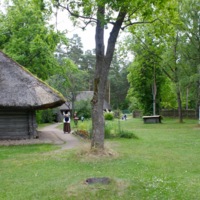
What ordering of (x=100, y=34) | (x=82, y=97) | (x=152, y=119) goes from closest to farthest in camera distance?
(x=100, y=34), (x=152, y=119), (x=82, y=97)

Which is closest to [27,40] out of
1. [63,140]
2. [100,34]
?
[63,140]

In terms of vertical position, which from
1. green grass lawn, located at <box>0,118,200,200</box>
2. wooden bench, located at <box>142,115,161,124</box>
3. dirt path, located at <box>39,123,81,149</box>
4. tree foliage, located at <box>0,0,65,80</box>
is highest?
tree foliage, located at <box>0,0,65,80</box>

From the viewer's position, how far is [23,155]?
40.8ft

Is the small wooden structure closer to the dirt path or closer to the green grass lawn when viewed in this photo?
the dirt path

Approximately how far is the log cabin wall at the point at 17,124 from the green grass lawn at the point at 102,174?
320cm

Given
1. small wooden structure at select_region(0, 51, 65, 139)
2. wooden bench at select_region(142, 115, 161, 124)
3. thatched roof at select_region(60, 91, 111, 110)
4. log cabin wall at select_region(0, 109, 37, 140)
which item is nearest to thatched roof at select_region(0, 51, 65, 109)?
small wooden structure at select_region(0, 51, 65, 139)

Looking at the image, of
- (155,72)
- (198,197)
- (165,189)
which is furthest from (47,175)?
(155,72)

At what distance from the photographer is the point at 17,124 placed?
680 inches

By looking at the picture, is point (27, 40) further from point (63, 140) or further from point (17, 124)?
point (63, 140)

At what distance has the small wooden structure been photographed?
16078 mm

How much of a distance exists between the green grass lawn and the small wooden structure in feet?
9.83

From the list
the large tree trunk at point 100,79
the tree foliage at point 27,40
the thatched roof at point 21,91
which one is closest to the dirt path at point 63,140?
the thatched roof at point 21,91

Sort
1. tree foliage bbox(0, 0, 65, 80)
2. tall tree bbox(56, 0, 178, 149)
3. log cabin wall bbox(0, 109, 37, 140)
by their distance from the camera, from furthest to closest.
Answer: tree foliage bbox(0, 0, 65, 80) → log cabin wall bbox(0, 109, 37, 140) → tall tree bbox(56, 0, 178, 149)

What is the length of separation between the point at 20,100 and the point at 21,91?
0.67 metres
